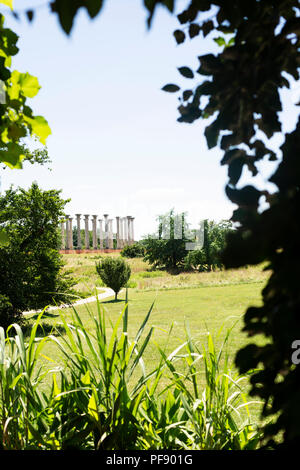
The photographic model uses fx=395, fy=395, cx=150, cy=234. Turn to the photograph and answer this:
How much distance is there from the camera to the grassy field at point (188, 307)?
754 cm

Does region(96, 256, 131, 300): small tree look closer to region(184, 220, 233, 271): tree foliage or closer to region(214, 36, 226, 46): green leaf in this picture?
region(184, 220, 233, 271): tree foliage

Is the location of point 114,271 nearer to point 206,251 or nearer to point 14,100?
point 206,251

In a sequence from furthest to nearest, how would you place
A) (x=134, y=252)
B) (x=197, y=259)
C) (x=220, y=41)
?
(x=134, y=252) → (x=197, y=259) → (x=220, y=41)

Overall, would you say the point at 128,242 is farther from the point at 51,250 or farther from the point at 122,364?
the point at 122,364

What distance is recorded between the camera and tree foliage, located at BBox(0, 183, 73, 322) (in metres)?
9.73

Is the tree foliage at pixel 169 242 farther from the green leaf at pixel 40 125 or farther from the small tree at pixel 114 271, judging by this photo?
the green leaf at pixel 40 125

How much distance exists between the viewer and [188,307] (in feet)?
39.1

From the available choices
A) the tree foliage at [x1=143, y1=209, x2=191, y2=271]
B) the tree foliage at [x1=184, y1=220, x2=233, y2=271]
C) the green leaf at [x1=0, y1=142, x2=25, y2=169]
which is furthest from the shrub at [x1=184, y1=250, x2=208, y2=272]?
the green leaf at [x1=0, y1=142, x2=25, y2=169]

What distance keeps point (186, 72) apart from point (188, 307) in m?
11.1

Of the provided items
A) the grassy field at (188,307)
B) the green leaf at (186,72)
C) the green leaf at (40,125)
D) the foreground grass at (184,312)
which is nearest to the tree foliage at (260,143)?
the green leaf at (186,72)

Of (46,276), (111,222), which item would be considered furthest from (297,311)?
(111,222)

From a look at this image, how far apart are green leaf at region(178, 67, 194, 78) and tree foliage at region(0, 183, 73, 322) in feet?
29.5

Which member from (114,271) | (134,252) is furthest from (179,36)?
(134,252)

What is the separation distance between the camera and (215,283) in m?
17.2
